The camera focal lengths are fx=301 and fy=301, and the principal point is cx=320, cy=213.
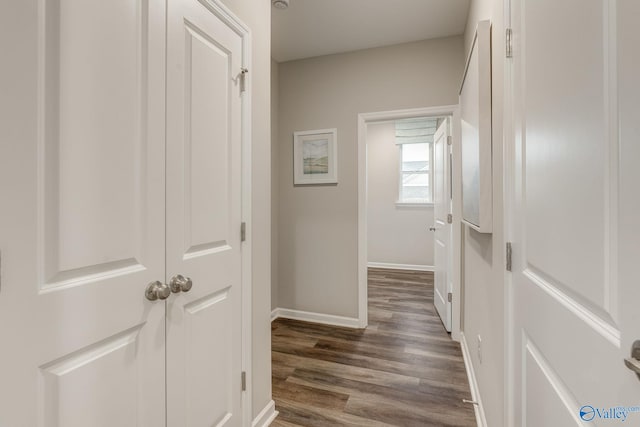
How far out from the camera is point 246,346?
1567 mm

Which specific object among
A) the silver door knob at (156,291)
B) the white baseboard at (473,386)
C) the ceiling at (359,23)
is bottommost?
the white baseboard at (473,386)

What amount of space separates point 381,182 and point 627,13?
5.41 m

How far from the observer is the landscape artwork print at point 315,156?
321 cm

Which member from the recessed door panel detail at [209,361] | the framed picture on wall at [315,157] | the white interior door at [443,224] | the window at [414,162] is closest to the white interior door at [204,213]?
the recessed door panel detail at [209,361]

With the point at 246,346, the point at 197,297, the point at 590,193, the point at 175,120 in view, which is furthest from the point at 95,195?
the point at 590,193

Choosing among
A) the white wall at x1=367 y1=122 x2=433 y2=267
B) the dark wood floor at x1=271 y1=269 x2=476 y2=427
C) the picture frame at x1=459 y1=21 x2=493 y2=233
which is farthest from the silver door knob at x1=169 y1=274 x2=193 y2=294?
the white wall at x1=367 y1=122 x2=433 y2=267

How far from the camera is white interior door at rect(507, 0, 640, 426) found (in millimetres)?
500

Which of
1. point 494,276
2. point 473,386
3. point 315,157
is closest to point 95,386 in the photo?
point 494,276

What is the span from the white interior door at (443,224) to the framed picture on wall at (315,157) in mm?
1110

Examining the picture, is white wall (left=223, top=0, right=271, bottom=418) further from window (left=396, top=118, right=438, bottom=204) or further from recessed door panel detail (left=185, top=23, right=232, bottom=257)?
window (left=396, top=118, right=438, bottom=204)

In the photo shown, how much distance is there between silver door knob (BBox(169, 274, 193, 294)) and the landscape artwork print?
2259 mm

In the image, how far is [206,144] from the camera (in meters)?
1.30

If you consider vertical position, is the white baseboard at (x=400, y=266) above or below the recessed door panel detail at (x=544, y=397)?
below

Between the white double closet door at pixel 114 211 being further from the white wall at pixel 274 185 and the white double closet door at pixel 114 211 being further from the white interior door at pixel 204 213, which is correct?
→ the white wall at pixel 274 185
